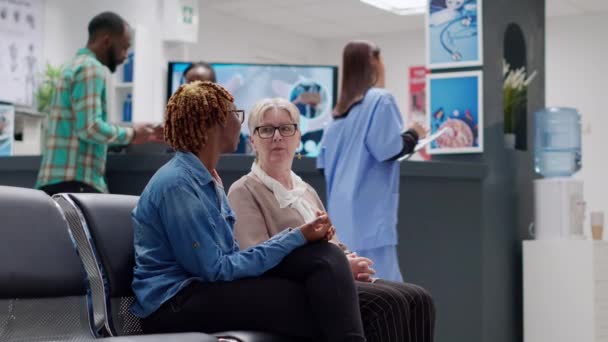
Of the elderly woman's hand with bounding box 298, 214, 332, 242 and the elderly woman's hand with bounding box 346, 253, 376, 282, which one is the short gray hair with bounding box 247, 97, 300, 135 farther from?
the elderly woman's hand with bounding box 298, 214, 332, 242

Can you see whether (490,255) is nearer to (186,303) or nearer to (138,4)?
(186,303)

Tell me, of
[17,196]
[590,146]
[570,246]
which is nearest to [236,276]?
[17,196]

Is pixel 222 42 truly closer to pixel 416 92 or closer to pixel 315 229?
pixel 416 92

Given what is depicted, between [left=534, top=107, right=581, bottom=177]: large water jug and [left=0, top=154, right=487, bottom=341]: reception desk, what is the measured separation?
87 centimetres

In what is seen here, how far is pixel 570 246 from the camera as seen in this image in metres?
4.77

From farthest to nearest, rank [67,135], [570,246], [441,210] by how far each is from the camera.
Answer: [570,246] → [441,210] → [67,135]

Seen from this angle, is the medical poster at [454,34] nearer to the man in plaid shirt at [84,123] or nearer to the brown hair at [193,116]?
the man in plaid shirt at [84,123]

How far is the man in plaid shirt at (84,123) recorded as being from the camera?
12.0 ft

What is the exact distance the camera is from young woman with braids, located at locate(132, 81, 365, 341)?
6.79 feet

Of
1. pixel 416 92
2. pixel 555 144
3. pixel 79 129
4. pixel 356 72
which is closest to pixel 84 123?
pixel 79 129

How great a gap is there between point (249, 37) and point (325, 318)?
8.63 m

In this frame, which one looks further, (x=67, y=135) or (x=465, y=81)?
(x=465, y=81)

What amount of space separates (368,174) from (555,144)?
1960 mm

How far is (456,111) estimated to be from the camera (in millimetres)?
4820
